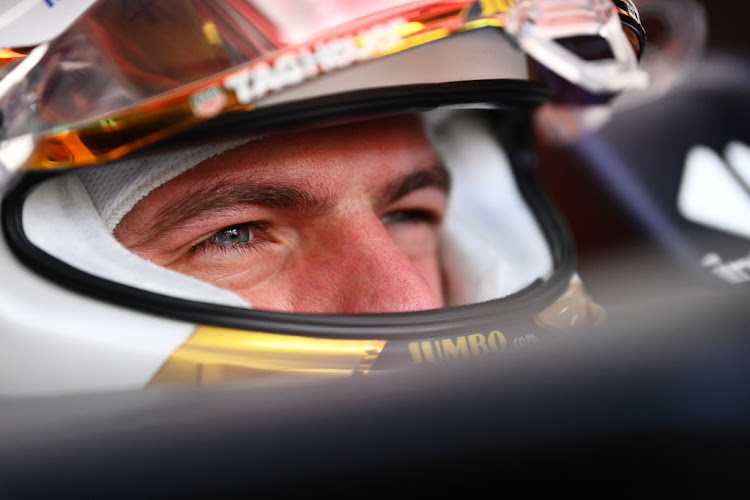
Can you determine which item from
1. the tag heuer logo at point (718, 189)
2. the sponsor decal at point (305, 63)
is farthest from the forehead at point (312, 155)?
the tag heuer logo at point (718, 189)

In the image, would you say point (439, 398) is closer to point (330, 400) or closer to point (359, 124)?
point (330, 400)

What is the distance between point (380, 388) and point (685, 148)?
1130mm

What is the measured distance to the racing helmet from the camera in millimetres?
538

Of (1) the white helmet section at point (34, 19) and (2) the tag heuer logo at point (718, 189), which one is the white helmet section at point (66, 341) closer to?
(1) the white helmet section at point (34, 19)

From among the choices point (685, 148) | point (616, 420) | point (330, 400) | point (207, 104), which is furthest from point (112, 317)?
point (685, 148)

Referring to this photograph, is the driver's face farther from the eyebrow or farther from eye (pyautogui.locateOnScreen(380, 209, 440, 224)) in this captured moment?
eye (pyautogui.locateOnScreen(380, 209, 440, 224))

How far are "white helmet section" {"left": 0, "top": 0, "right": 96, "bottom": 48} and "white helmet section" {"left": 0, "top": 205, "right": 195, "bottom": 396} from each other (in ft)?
0.58

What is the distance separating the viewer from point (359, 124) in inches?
27.8

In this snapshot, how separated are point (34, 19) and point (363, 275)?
371 mm

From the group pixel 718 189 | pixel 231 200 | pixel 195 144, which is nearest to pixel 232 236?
pixel 231 200

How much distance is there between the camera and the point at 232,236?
71 centimetres

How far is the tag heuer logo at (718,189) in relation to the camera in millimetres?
1183

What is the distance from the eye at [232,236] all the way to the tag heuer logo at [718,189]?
2.94 feet

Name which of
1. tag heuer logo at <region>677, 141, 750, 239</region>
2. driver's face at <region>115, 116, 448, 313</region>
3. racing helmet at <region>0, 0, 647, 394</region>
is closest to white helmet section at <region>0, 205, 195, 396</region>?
racing helmet at <region>0, 0, 647, 394</region>
